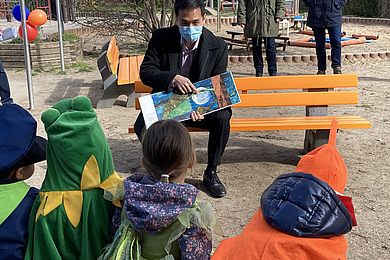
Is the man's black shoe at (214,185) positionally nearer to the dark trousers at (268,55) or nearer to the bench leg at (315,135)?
the bench leg at (315,135)

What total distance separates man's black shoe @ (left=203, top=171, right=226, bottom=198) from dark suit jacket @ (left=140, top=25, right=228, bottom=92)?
0.75 metres

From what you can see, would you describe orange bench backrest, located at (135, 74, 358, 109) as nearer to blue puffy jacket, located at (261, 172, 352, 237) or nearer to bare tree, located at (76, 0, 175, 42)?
blue puffy jacket, located at (261, 172, 352, 237)

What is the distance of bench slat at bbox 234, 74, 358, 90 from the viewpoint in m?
4.90

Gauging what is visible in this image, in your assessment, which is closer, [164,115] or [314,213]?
[314,213]

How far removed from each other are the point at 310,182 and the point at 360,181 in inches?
126

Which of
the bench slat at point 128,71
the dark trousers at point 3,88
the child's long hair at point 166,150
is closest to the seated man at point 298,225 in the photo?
the child's long hair at point 166,150

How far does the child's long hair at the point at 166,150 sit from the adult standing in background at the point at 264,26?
5.80m

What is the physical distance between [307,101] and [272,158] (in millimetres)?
616

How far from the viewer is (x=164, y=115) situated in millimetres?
4023

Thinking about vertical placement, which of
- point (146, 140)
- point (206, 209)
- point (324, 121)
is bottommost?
point (324, 121)

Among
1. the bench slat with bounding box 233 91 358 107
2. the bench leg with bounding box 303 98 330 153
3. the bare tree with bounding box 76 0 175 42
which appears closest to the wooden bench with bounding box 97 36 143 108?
the bench slat with bounding box 233 91 358 107

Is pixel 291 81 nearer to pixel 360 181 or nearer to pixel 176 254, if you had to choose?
pixel 360 181

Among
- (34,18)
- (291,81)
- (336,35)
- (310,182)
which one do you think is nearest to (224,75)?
(291,81)

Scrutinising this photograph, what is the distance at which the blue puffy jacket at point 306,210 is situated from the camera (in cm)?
137
